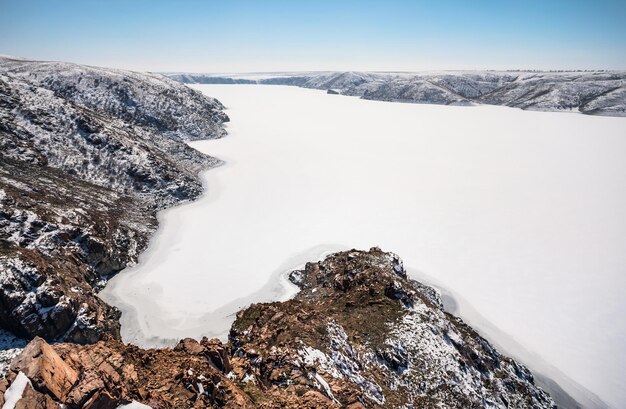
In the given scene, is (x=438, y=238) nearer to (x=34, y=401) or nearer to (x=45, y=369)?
(x=45, y=369)

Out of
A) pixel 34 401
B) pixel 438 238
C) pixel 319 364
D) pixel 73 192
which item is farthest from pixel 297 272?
pixel 73 192

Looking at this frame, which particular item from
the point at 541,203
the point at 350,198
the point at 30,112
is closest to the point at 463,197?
the point at 541,203

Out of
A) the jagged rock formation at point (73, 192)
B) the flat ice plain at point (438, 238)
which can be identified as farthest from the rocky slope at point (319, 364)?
the jagged rock formation at point (73, 192)

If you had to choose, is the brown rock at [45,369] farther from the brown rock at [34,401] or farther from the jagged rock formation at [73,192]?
the jagged rock formation at [73,192]

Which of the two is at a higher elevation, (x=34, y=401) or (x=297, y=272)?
(x=34, y=401)

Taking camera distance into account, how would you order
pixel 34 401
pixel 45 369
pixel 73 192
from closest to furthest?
pixel 34 401 → pixel 45 369 → pixel 73 192

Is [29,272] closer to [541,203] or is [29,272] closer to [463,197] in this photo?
[463,197]
